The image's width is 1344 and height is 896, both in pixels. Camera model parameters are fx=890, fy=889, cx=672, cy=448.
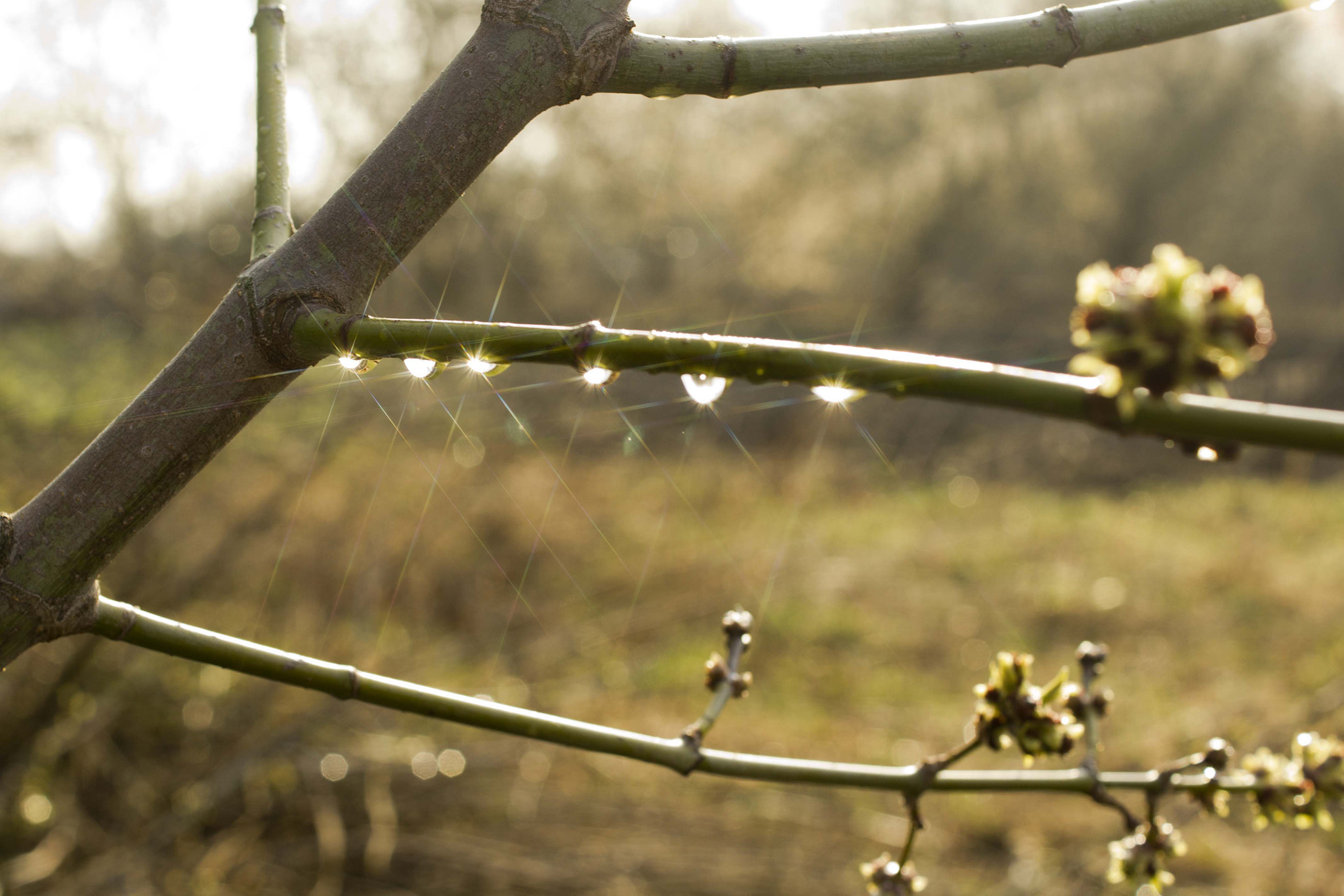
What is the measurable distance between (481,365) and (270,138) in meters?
0.50

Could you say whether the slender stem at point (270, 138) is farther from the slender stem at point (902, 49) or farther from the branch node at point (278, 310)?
the slender stem at point (902, 49)

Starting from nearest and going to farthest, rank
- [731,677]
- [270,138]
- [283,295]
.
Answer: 1. [283,295]
2. [270,138]
3. [731,677]

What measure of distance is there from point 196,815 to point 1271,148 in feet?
62.8

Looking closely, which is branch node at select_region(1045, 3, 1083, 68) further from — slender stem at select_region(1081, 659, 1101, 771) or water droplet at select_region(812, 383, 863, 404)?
slender stem at select_region(1081, 659, 1101, 771)

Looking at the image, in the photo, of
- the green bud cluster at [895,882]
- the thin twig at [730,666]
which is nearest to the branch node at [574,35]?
the thin twig at [730,666]

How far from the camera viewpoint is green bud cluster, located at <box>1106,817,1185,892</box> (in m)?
1.33

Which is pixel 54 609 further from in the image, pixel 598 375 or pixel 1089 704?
pixel 1089 704

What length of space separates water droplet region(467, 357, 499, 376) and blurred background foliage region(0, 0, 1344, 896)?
491 millimetres

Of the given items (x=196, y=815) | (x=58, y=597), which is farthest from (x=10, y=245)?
(x=58, y=597)

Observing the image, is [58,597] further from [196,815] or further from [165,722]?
[165,722]

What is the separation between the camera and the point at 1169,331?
612mm

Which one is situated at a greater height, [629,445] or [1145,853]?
[629,445]

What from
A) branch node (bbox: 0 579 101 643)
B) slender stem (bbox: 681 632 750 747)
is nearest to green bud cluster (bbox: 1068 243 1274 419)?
slender stem (bbox: 681 632 750 747)

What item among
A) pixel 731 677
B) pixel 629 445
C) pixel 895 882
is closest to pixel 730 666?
pixel 731 677
